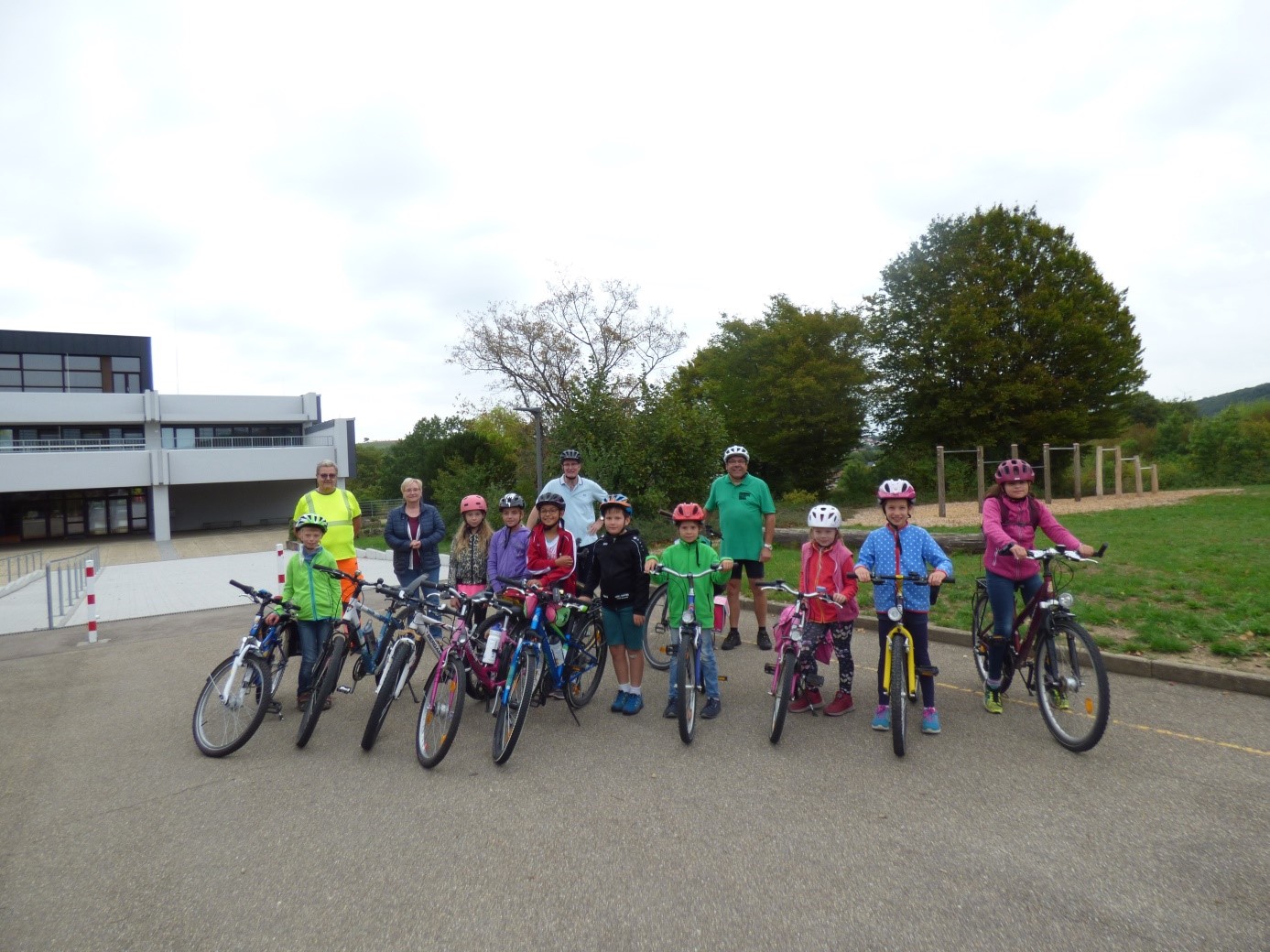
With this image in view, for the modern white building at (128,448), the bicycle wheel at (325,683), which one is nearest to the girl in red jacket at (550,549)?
the bicycle wheel at (325,683)

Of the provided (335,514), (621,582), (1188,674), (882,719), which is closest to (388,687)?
(621,582)

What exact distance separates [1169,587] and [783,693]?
627 centimetres

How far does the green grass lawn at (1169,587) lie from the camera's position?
6.78 metres

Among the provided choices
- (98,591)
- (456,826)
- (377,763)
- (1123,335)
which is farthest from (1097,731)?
(1123,335)

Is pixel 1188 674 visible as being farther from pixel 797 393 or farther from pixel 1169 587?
pixel 797 393

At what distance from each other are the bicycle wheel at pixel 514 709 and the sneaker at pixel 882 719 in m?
2.24

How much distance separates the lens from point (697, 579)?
5.50m

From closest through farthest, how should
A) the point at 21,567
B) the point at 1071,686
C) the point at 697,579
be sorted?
the point at 1071,686, the point at 697,579, the point at 21,567

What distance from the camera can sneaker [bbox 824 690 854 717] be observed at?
5.62 meters

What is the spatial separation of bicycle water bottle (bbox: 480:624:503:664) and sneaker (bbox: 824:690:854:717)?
2348 millimetres

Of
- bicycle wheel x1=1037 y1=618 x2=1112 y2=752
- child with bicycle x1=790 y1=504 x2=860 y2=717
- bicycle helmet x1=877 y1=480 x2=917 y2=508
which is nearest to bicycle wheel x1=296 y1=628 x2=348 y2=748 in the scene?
child with bicycle x1=790 y1=504 x2=860 y2=717

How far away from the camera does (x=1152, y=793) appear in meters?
4.08

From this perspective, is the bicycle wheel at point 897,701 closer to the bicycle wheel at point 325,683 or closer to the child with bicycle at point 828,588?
the child with bicycle at point 828,588

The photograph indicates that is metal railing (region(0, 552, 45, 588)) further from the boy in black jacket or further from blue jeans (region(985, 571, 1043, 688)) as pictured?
blue jeans (region(985, 571, 1043, 688))
